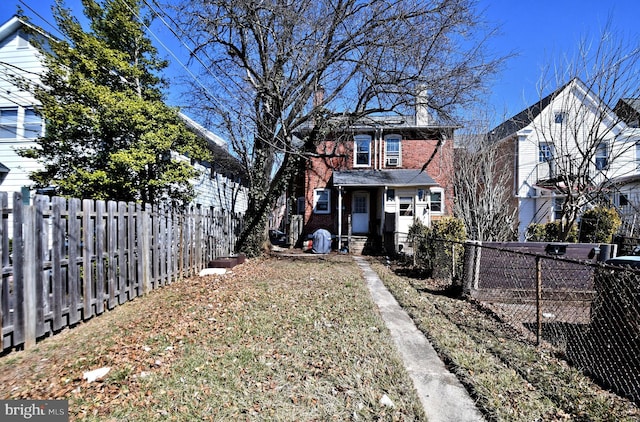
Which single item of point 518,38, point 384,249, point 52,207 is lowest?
point 384,249

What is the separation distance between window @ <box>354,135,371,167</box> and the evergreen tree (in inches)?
401

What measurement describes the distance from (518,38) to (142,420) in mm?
12120

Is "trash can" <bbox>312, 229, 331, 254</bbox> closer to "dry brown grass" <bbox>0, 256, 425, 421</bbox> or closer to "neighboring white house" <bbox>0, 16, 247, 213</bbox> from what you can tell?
"dry brown grass" <bbox>0, 256, 425, 421</bbox>

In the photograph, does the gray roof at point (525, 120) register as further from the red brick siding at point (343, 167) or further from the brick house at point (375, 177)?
the red brick siding at point (343, 167)

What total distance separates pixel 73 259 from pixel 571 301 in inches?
312

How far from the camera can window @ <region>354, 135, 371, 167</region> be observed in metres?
17.6

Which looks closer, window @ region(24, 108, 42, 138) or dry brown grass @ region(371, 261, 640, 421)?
dry brown grass @ region(371, 261, 640, 421)

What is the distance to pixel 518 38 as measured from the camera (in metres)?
9.41

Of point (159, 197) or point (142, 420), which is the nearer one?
point (142, 420)

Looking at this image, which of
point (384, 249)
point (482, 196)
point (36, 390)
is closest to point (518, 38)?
point (482, 196)

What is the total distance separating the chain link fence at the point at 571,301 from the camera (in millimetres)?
3045

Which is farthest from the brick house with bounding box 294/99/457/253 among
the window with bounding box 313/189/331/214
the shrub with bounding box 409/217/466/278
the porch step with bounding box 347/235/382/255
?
the shrub with bounding box 409/217/466/278

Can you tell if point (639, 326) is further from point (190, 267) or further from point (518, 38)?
point (518, 38)

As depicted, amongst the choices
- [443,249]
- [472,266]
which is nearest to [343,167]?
[443,249]
